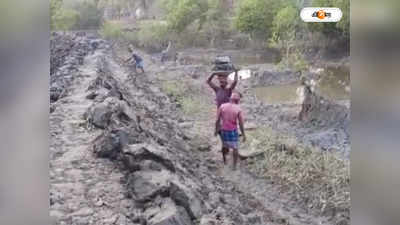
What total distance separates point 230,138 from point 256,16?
52cm

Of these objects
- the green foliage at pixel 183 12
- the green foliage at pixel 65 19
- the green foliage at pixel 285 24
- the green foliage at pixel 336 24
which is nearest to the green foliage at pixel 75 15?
the green foliage at pixel 65 19

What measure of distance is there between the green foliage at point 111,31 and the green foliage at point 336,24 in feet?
2.57

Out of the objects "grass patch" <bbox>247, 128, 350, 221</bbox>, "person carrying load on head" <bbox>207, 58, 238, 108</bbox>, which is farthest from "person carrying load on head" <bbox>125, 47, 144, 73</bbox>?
"grass patch" <bbox>247, 128, 350, 221</bbox>

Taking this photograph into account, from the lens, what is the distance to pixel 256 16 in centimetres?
223

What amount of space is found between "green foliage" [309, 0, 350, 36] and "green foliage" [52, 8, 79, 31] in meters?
0.95

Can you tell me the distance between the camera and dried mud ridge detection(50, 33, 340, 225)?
2.14 metres

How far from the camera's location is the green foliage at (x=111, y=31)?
7.17 feet

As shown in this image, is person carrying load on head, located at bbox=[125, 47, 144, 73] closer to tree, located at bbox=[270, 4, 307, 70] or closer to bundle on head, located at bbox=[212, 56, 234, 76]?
bundle on head, located at bbox=[212, 56, 234, 76]

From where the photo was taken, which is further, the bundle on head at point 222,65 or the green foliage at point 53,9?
the bundle on head at point 222,65

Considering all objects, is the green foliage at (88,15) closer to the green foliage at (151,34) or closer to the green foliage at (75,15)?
the green foliage at (75,15)

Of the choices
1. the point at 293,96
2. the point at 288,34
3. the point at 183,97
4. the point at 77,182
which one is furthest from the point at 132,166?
the point at 288,34
